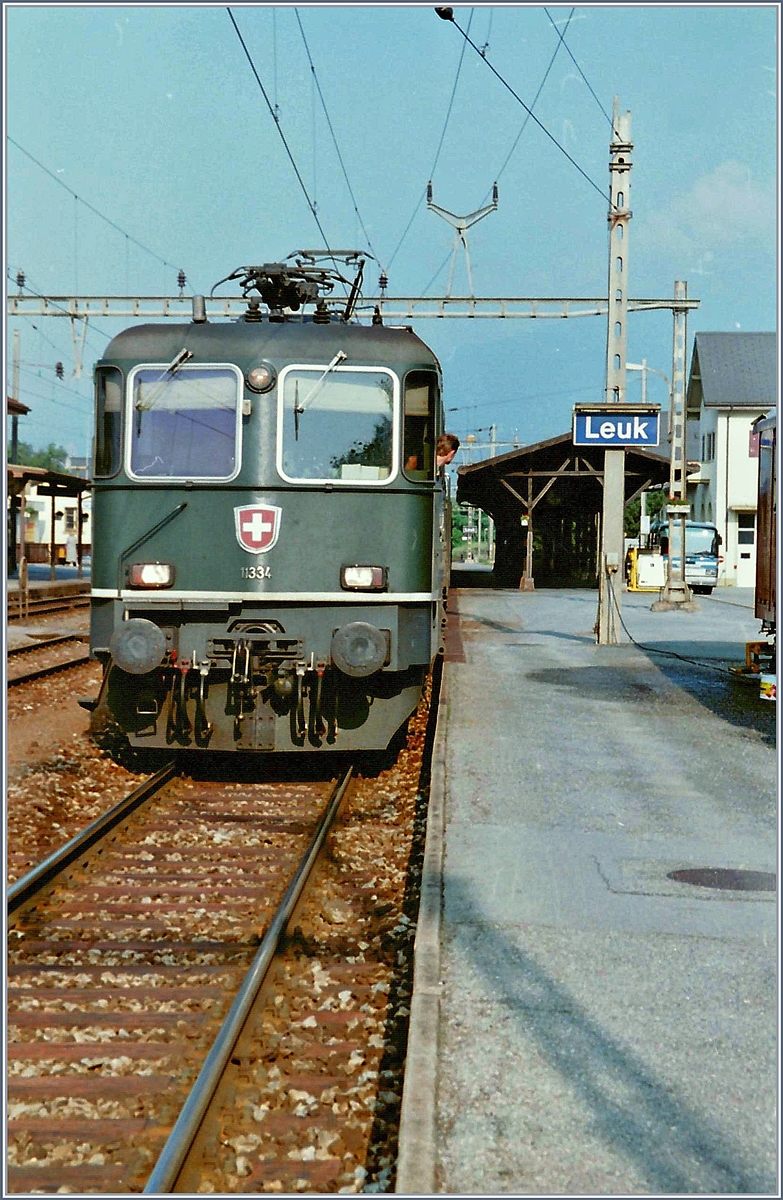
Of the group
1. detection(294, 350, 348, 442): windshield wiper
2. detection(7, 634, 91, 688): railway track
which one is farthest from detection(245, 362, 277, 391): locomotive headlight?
detection(7, 634, 91, 688): railway track

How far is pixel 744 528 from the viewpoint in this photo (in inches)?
1917

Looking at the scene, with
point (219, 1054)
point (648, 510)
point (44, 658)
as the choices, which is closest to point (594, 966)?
point (219, 1054)

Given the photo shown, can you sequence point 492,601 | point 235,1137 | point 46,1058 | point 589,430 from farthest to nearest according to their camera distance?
point 492,601, point 589,430, point 46,1058, point 235,1137

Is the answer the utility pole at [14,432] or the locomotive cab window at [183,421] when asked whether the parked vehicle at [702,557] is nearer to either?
the utility pole at [14,432]

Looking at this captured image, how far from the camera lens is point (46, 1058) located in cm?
448

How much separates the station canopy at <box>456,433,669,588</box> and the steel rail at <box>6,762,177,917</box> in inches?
907

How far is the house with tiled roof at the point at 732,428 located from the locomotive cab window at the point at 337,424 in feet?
127

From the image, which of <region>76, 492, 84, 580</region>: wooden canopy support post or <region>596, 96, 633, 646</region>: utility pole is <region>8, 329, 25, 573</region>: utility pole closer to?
<region>76, 492, 84, 580</region>: wooden canopy support post

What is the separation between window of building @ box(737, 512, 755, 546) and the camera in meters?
48.4

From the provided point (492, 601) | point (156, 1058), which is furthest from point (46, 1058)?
point (492, 601)

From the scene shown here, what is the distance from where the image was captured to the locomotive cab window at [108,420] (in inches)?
347

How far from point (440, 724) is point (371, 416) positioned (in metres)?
2.90

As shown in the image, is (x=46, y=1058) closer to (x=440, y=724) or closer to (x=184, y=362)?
(x=184, y=362)

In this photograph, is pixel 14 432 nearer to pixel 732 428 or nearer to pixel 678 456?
pixel 678 456
